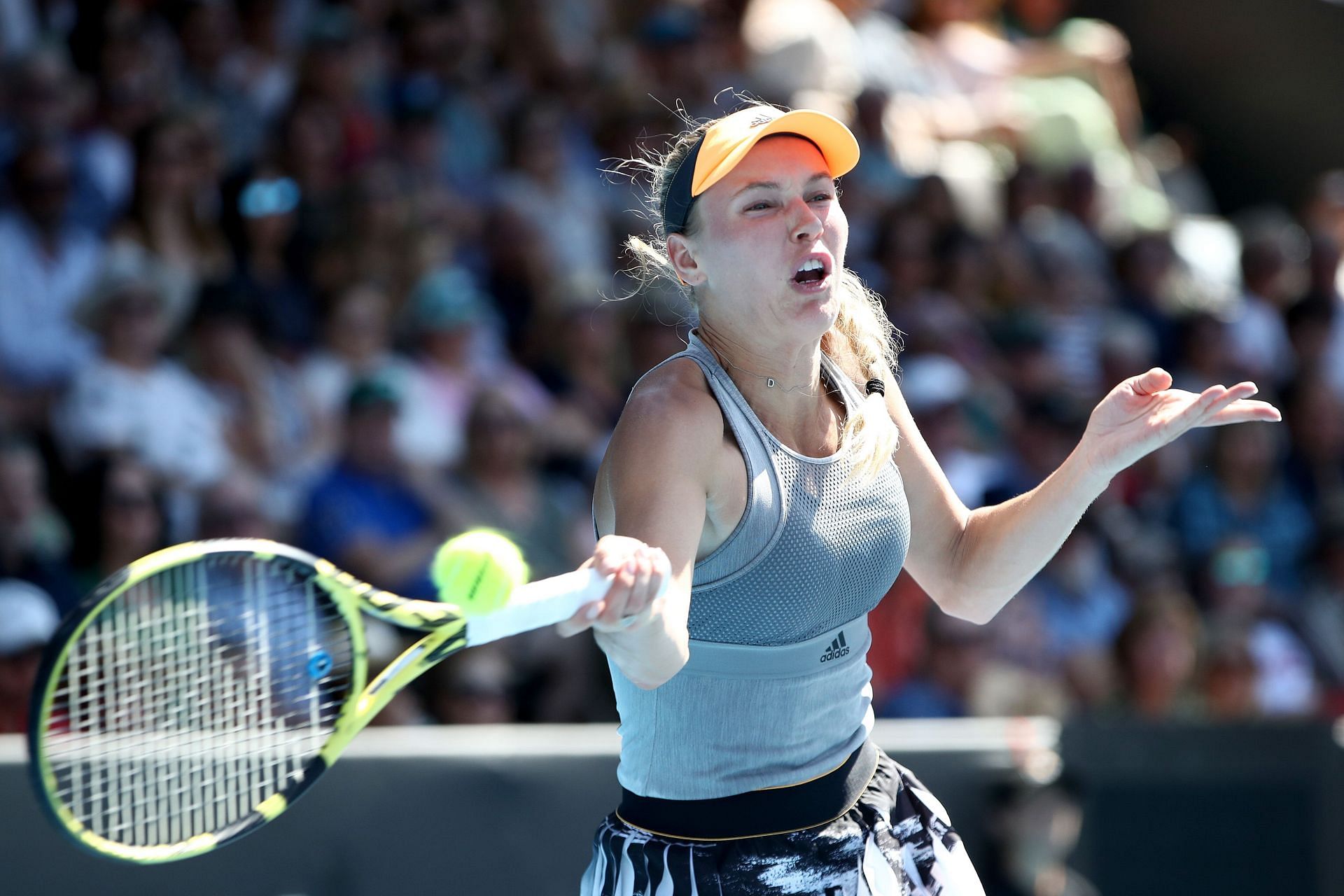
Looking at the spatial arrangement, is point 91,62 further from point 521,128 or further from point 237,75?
point 521,128

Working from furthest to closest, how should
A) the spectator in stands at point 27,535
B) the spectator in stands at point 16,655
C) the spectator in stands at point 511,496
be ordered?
the spectator in stands at point 511,496 → the spectator in stands at point 27,535 → the spectator in stands at point 16,655

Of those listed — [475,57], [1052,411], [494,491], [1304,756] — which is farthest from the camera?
[475,57]

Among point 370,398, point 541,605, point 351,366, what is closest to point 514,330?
point 351,366

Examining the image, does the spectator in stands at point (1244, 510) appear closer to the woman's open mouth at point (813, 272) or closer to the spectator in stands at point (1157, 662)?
the spectator in stands at point (1157, 662)

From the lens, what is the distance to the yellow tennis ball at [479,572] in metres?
2.03

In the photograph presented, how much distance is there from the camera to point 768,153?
2.47 meters

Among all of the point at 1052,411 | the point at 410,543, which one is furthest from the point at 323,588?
the point at 1052,411

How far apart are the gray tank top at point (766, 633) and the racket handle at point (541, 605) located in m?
0.32

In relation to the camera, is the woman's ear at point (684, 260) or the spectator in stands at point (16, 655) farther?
the spectator in stands at point (16, 655)

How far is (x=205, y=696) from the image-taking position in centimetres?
242

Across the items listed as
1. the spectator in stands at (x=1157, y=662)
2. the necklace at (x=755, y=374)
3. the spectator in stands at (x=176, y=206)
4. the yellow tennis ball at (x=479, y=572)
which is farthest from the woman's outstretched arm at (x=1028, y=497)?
the spectator in stands at (x=1157, y=662)

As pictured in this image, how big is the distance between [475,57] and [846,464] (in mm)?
5014

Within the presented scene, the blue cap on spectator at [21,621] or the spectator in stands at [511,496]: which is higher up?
the blue cap on spectator at [21,621]

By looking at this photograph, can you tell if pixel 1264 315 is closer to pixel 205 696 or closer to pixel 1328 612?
pixel 1328 612
